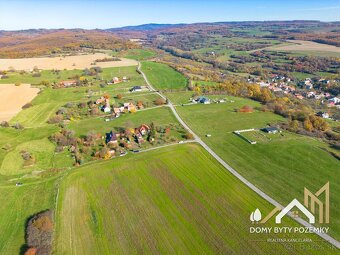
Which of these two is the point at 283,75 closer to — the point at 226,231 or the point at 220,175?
the point at 220,175

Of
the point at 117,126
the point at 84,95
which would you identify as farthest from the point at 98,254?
the point at 84,95

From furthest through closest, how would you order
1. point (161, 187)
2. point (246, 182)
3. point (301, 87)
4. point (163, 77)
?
point (163, 77) < point (301, 87) < point (246, 182) < point (161, 187)

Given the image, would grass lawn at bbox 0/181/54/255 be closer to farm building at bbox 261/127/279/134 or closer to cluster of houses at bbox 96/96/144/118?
cluster of houses at bbox 96/96/144/118

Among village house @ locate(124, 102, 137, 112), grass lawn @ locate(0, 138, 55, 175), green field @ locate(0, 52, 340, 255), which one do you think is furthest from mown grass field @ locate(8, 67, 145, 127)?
village house @ locate(124, 102, 137, 112)

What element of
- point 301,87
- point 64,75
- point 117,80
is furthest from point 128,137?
point 301,87

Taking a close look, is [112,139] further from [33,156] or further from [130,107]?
[130,107]

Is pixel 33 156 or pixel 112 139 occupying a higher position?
pixel 112 139
